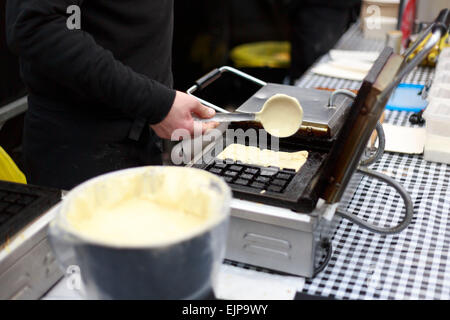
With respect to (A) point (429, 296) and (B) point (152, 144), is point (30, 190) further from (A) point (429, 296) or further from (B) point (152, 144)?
(A) point (429, 296)

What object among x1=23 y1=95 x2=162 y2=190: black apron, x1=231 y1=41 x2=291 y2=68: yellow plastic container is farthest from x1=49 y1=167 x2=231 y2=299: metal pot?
x1=231 y1=41 x2=291 y2=68: yellow plastic container

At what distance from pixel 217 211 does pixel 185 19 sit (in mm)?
4328

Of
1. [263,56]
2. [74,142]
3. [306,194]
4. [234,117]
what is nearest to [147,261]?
[306,194]

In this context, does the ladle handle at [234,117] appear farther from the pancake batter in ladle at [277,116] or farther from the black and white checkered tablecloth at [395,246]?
the black and white checkered tablecloth at [395,246]

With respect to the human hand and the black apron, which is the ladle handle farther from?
the black apron

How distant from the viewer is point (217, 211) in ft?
2.65

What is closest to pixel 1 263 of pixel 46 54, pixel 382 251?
pixel 46 54

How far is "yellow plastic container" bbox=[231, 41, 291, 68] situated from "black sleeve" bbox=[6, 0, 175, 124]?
9.16 ft

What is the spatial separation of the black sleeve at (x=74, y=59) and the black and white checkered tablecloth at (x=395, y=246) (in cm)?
66

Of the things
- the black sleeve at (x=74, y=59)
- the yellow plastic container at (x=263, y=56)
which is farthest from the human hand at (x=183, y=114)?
the yellow plastic container at (x=263, y=56)

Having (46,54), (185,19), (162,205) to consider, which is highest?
(46,54)

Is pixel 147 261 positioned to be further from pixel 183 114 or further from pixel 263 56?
pixel 263 56

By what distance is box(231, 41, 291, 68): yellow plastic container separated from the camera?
4.29 m

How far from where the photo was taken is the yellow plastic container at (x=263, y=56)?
4.29 m
